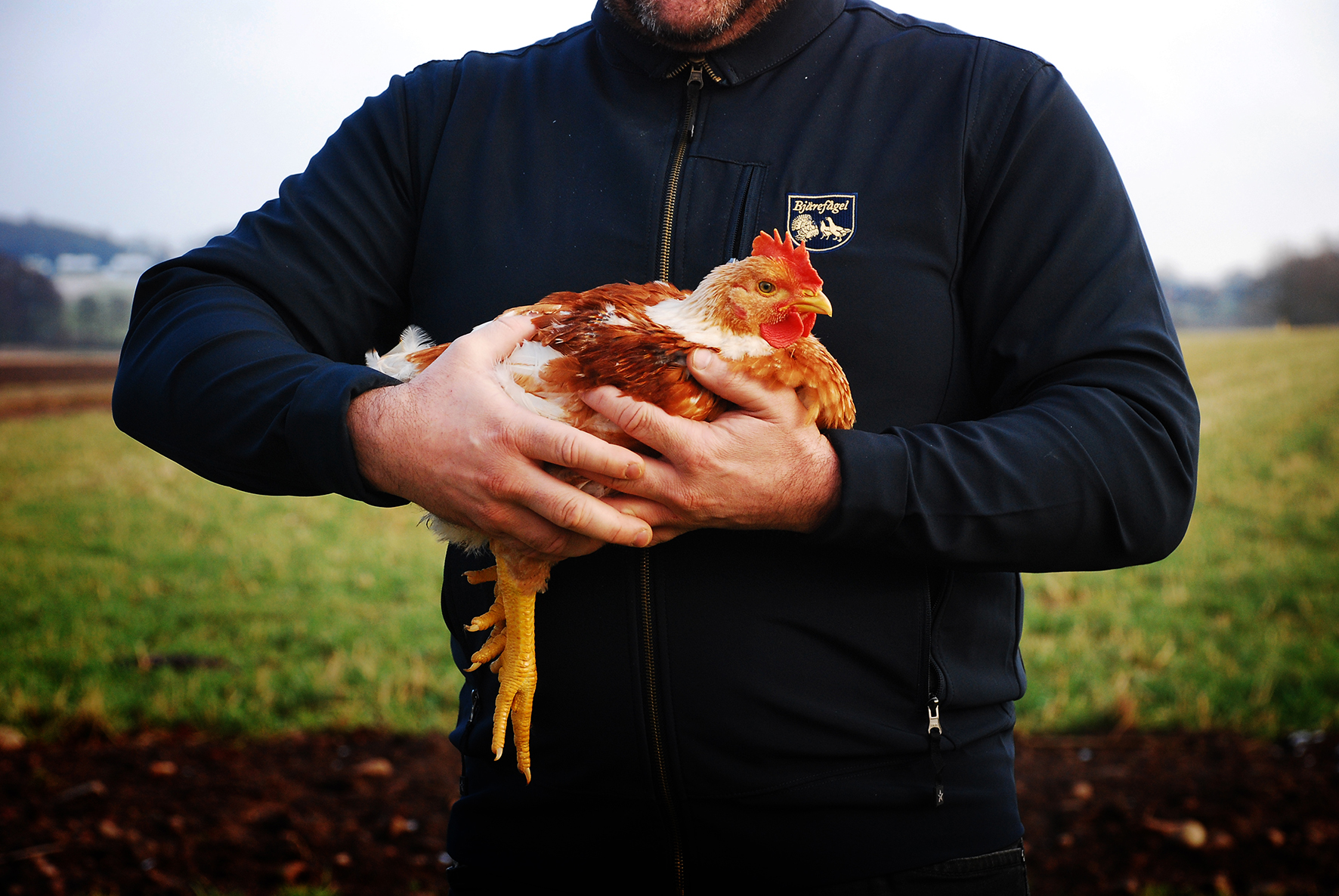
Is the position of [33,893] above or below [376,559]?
below

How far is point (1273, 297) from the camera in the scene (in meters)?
4.38

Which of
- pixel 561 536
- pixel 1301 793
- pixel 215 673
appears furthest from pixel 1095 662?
pixel 215 673

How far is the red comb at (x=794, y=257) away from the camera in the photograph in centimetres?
117

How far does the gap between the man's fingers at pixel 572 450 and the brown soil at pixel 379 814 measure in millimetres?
2104

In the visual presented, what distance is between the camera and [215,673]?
3221 mm

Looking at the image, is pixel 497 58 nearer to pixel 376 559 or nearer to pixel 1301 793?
pixel 376 559

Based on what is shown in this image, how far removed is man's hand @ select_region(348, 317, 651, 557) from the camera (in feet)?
3.20

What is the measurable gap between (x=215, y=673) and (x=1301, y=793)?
3960mm

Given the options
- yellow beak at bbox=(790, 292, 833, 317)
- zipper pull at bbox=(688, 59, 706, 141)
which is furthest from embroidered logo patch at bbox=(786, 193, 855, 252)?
zipper pull at bbox=(688, 59, 706, 141)

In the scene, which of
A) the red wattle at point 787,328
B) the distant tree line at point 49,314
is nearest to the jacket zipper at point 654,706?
the red wattle at point 787,328

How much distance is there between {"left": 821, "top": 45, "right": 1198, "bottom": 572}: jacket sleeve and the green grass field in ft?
8.49

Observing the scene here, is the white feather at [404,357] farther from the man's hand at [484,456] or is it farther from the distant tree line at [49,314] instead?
the distant tree line at [49,314]

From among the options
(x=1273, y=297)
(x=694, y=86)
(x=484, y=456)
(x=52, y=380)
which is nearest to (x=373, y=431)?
(x=484, y=456)

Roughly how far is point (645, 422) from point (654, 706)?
44 cm
